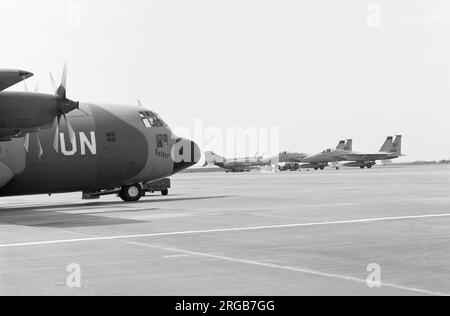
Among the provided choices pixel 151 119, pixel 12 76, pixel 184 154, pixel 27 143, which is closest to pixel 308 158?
pixel 184 154

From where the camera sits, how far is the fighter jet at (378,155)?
143 meters

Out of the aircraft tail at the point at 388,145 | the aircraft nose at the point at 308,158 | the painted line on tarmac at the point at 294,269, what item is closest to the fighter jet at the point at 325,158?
the aircraft nose at the point at 308,158

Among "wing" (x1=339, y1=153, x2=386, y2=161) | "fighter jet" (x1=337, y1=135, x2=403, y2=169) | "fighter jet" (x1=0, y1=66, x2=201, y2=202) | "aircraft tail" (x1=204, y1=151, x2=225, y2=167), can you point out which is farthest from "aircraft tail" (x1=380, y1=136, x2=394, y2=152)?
"fighter jet" (x1=0, y1=66, x2=201, y2=202)

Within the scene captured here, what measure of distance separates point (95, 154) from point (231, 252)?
71.3 feet

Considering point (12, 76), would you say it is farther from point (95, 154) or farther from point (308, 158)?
point (308, 158)

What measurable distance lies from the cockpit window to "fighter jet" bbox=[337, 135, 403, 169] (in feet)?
346

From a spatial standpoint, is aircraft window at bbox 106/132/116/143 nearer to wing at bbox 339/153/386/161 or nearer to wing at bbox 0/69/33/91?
wing at bbox 0/69/33/91

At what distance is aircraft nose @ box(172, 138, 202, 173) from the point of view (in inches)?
1552

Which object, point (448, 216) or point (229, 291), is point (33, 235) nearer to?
point (229, 291)

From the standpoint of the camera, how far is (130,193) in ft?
125

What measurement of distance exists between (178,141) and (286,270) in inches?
1085
